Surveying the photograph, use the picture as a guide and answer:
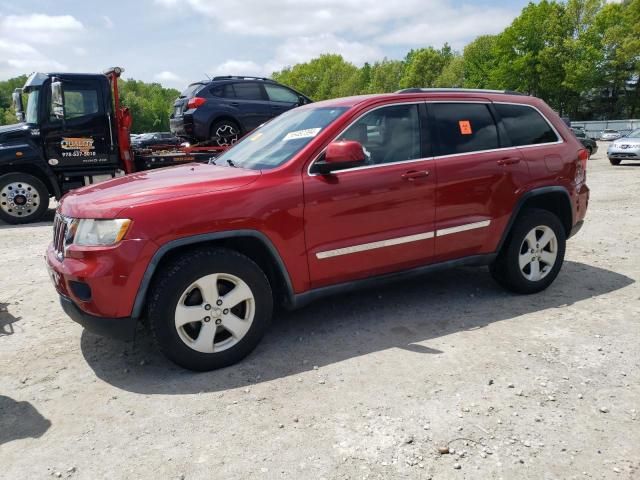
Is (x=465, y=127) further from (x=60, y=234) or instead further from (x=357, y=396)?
(x=60, y=234)

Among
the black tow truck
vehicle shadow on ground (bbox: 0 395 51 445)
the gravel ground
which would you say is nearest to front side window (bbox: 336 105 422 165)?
the gravel ground

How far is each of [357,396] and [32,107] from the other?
27.6 ft

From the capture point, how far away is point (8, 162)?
28.8 feet

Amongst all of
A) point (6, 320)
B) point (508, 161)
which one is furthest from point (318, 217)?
point (6, 320)

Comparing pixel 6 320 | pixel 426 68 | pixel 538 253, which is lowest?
pixel 6 320

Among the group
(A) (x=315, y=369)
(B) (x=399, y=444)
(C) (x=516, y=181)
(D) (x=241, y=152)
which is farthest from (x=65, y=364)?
(C) (x=516, y=181)

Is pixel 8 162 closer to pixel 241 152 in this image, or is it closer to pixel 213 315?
pixel 241 152

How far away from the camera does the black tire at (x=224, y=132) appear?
10500 millimetres

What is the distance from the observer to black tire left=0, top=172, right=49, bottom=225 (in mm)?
8895

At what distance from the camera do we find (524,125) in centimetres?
461

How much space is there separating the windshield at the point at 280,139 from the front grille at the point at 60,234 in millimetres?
1290

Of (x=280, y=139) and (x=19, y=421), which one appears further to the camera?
(x=280, y=139)

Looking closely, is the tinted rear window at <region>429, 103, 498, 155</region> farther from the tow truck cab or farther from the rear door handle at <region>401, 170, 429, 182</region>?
the tow truck cab

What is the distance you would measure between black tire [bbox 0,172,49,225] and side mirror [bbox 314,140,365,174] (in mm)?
7342
